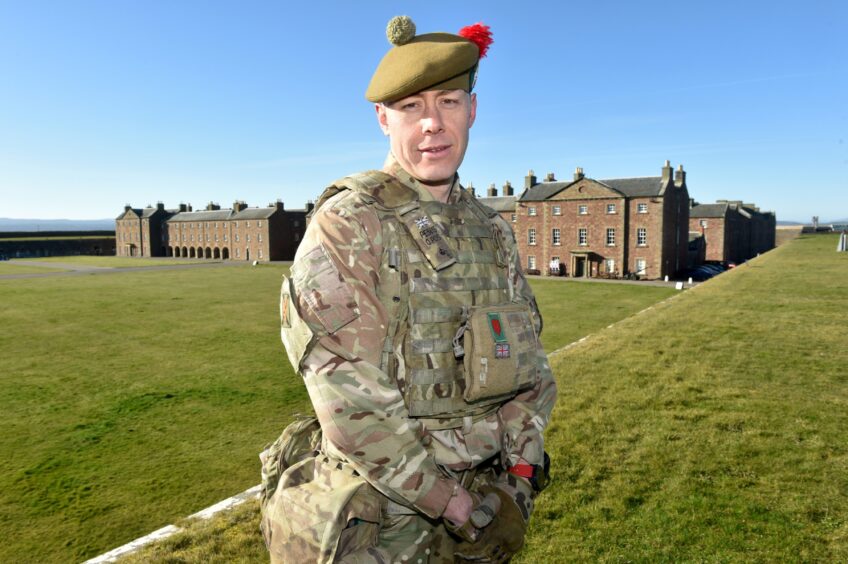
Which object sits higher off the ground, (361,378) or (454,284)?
(454,284)

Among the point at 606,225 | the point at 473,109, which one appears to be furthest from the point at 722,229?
the point at 473,109

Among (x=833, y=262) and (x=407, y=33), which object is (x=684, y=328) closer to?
(x=407, y=33)

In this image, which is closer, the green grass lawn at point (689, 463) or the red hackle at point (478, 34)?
the red hackle at point (478, 34)

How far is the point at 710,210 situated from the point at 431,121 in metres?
74.1

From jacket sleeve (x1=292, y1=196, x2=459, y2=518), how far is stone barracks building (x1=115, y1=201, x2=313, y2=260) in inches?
3068

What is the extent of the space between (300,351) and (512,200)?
6002 centimetres

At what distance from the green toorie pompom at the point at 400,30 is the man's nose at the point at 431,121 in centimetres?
39

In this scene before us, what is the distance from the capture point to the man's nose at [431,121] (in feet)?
8.86

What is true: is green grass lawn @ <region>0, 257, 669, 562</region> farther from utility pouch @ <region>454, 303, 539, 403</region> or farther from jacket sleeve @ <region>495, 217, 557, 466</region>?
utility pouch @ <region>454, 303, 539, 403</region>

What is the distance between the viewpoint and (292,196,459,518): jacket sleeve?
2271 millimetres

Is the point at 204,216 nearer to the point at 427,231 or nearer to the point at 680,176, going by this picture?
the point at 680,176

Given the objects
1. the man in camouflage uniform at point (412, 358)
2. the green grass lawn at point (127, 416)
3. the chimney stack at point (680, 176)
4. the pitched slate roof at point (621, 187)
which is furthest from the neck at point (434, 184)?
the chimney stack at point (680, 176)

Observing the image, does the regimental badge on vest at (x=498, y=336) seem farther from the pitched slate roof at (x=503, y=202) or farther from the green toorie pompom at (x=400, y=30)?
the pitched slate roof at (x=503, y=202)

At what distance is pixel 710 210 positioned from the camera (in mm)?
66562
